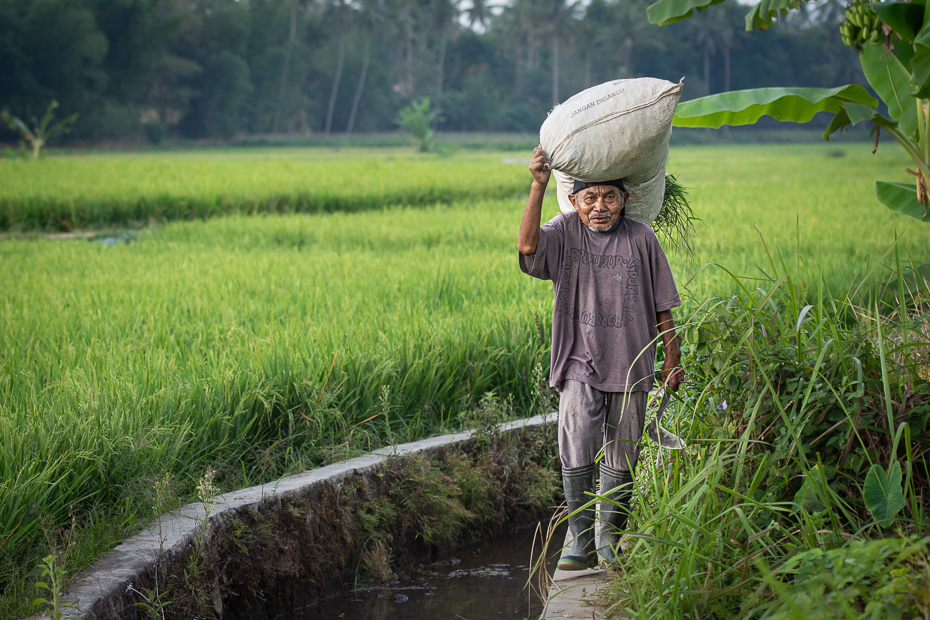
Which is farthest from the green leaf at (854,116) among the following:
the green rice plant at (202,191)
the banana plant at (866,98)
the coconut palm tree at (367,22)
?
the coconut palm tree at (367,22)

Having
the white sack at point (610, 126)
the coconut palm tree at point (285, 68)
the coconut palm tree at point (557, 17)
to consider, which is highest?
the coconut palm tree at point (557, 17)

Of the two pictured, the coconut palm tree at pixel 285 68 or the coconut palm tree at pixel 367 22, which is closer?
the coconut palm tree at pixel 285 68

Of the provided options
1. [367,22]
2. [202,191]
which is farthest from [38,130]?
[367,22]

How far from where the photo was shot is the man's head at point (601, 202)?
2318mm

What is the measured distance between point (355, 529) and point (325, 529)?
0.12m

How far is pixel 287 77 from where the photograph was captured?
168 ft

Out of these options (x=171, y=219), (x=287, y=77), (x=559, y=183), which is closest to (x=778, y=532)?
(x=559, y=183)

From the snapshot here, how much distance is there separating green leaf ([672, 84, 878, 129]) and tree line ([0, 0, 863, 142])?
38.1m

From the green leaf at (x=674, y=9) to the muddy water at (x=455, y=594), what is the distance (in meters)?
2.94

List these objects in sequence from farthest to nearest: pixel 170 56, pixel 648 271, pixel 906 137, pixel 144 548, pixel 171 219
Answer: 1. pixel 170 56
2. pixel 171 219
3. pixel 906 137
4. pixel 648 271
5. pixel 144 548

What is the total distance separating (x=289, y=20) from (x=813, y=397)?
5561cm

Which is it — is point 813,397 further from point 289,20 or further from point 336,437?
point 289,20

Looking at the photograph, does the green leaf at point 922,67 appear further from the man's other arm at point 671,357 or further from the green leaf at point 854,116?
the man's other arm at point 671,357

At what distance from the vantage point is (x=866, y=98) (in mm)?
4266
